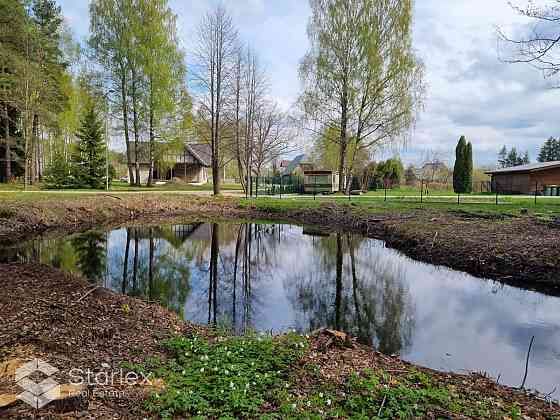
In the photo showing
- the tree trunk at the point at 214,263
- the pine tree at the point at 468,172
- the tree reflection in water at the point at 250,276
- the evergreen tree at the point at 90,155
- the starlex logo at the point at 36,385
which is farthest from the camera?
the pine tree at the point at 468,172

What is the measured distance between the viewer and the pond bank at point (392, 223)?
8062 millimetres

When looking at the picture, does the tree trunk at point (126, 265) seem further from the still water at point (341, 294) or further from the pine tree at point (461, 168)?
the pine tree at point (461, 168)

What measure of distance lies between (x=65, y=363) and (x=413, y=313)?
5.19m

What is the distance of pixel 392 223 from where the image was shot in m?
13.2

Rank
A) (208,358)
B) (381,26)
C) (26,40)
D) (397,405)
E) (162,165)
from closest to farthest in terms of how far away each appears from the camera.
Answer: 1. (397,405)
2. (208,358)
3. (26,40)
4. (381,26)
5. (162,165)

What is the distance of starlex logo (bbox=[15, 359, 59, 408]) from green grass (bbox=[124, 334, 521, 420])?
62 centimetres

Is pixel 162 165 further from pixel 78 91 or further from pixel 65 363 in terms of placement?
pixel 65 363

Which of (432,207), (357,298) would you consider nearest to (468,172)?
(432,207)

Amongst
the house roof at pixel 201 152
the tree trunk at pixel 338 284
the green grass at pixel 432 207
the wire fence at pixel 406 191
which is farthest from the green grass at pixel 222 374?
the house roof at pixel 201 152

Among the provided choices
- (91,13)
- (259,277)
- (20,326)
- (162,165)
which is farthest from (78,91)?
(20,326)

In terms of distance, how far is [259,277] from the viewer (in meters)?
8.66

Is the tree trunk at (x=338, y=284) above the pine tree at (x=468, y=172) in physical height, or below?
below

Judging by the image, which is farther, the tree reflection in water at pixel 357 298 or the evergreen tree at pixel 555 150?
the evergreen tree at pixel 555 150

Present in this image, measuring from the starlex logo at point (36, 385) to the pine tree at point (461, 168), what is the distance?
113ft
